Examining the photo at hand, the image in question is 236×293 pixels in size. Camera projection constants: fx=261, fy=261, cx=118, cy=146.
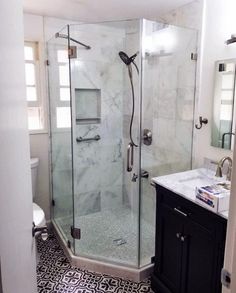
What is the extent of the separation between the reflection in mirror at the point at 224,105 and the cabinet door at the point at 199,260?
724 mm

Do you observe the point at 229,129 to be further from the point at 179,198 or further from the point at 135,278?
the point at 135,278

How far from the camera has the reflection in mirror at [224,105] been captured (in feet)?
6.24

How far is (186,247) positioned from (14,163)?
49.5 inches

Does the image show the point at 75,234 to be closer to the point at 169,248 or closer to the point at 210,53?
the point at 169,248

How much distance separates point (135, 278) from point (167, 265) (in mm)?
381

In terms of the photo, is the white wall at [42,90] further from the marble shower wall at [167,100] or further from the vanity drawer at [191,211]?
the vanity drawer at [191,211]

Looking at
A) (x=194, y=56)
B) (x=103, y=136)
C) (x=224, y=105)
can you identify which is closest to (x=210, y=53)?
(x=194, y=56)

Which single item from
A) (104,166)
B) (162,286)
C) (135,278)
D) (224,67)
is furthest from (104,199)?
(224,67)

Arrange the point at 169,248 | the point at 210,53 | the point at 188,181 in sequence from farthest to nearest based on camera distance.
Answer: the point at 210,53 → the point at 188,181 → the point at 169,248

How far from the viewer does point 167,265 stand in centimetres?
187

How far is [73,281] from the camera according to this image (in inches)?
82.4

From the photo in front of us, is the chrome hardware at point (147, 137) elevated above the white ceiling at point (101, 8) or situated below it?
below

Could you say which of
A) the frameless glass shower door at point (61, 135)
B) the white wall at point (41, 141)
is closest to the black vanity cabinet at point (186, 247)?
the frameless glass shower door at point (61, 135)

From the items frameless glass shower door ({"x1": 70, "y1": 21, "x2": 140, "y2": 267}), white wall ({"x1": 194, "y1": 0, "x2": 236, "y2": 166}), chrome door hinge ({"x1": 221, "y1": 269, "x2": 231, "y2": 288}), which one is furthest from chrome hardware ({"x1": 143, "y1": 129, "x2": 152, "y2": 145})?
chrome door hinge ({"x1": 221, "y1": 269, "x2": 231, "y2": 288})
